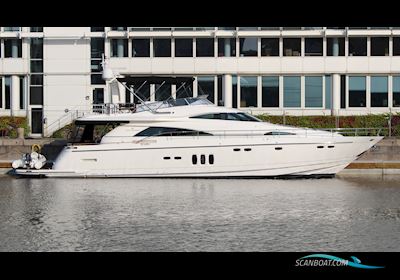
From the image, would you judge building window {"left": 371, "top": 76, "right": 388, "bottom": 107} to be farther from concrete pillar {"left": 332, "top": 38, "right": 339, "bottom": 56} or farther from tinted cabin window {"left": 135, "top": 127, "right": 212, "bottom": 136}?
tinted cabin window {"left": 135, "top": 127, "right": 212, "bottom": 136}

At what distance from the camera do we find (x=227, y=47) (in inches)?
1689

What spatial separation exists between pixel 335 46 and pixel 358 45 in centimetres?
121

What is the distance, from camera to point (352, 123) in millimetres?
40562

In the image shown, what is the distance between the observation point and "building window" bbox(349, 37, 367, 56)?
42.8m

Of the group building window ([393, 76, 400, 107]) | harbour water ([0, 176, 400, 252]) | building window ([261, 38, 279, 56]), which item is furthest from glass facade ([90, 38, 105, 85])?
building window ([393, 76, 400, 107])

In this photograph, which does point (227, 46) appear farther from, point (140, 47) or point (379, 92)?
point (379, 92)

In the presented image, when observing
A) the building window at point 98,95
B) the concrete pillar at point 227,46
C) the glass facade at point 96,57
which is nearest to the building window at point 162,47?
the glass facade at point 96,57

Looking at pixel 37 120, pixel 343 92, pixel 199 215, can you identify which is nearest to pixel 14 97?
pixel 37 120

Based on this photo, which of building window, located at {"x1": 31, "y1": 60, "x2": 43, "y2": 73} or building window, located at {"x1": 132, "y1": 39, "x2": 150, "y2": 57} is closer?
building window, located at {"x1": 132, "y1": 39, "x2": 150, "y2": 57}

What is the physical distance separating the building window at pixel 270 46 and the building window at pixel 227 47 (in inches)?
59.6

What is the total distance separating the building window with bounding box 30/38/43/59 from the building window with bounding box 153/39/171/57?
6.02 meters

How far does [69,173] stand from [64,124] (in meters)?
11.2
